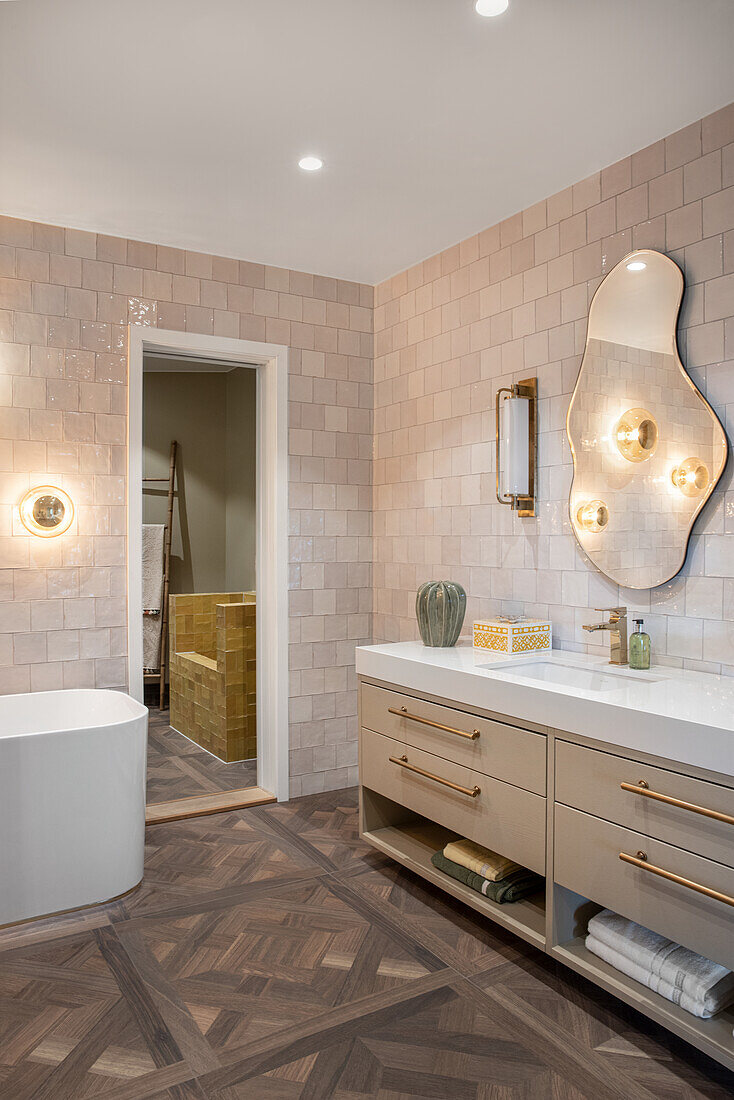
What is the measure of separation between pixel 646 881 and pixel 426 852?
1161mm

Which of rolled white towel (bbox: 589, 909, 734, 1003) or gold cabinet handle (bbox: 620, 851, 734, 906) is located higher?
gold cabinet handle (bbox: 620, 851, 734, 906)

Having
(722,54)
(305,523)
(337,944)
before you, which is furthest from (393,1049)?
(722,54)

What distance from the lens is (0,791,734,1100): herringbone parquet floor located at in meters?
1.91

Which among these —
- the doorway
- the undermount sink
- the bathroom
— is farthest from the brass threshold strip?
the undermount sink

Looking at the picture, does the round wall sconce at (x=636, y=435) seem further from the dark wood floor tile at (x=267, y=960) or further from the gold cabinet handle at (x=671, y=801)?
the dark wood floor tile at (x=267, y=960)

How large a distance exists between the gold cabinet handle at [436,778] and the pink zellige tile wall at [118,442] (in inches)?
45.4

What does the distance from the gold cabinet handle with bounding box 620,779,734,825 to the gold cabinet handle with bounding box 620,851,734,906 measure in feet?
0.54

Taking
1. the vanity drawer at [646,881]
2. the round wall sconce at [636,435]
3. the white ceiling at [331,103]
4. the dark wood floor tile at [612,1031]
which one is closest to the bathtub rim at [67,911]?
the dark wood floor tile at [612,1031]

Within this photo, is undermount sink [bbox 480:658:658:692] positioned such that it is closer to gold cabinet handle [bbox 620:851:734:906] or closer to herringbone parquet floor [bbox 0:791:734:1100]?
gold cabinet handle [bbox 620:851:734:906]

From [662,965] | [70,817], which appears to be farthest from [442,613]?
[70,817]

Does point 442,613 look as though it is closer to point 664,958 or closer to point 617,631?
point 617,631

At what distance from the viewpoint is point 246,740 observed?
459 cm

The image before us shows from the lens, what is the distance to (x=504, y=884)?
8.48ft

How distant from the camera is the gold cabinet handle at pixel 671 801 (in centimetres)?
181
